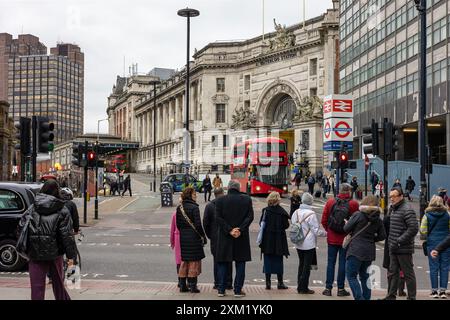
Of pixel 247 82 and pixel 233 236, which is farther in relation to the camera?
pixel 247 82

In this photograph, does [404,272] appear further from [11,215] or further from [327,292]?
[11,215]

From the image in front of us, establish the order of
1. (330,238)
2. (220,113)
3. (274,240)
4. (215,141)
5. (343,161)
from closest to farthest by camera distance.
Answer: (330,238), (274,240), (343,161), (215,141), (220,113)

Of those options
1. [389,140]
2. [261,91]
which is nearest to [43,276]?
[389,140]

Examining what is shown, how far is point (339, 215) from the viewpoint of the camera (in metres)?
9.73

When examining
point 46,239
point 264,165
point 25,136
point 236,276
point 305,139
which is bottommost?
point 236,276

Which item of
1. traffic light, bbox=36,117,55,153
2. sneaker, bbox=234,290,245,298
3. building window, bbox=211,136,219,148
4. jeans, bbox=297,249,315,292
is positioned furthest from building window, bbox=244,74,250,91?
sneaker, bbox=234,290,245,298

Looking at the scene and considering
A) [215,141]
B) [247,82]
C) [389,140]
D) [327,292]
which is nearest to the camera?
[327,292]

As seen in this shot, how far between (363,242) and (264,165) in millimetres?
31010

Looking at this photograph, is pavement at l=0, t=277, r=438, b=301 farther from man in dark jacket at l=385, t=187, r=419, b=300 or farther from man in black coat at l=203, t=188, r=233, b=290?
man in dark jacket at l=385, t=187, r=419, b=300

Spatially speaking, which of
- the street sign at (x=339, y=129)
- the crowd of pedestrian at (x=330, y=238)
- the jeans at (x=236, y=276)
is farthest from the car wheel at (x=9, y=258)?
the street sign at (x=339, y=129)

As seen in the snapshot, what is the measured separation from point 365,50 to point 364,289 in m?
48.3

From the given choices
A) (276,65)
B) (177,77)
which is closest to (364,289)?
(276,65)
